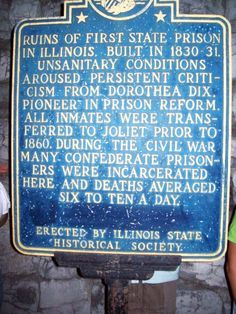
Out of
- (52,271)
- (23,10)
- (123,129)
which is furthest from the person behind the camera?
(52,271)

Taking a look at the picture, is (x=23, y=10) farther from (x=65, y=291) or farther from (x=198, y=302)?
(x=198, y=302)

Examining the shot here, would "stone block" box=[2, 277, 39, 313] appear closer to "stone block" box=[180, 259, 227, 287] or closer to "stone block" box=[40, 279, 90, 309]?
"stone block" box=[40, 279, 90, 309]

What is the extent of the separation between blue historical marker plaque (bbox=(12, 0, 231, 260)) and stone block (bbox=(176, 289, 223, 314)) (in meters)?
0.90

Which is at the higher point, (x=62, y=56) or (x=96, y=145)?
(x=62, y=56)

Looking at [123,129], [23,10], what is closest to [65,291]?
[123,129]

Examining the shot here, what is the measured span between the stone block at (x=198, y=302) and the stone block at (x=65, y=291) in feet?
2.91

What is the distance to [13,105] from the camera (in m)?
1.76

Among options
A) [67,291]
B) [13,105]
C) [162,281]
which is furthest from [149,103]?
[67,291]

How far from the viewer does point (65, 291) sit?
2.41m

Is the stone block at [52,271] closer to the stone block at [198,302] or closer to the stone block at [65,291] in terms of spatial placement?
the stone block at [65,291]

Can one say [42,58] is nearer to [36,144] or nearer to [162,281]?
[36,144]

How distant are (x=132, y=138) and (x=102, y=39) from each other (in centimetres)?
71

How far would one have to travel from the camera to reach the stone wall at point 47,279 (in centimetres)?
226

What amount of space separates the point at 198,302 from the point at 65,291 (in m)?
1.26
